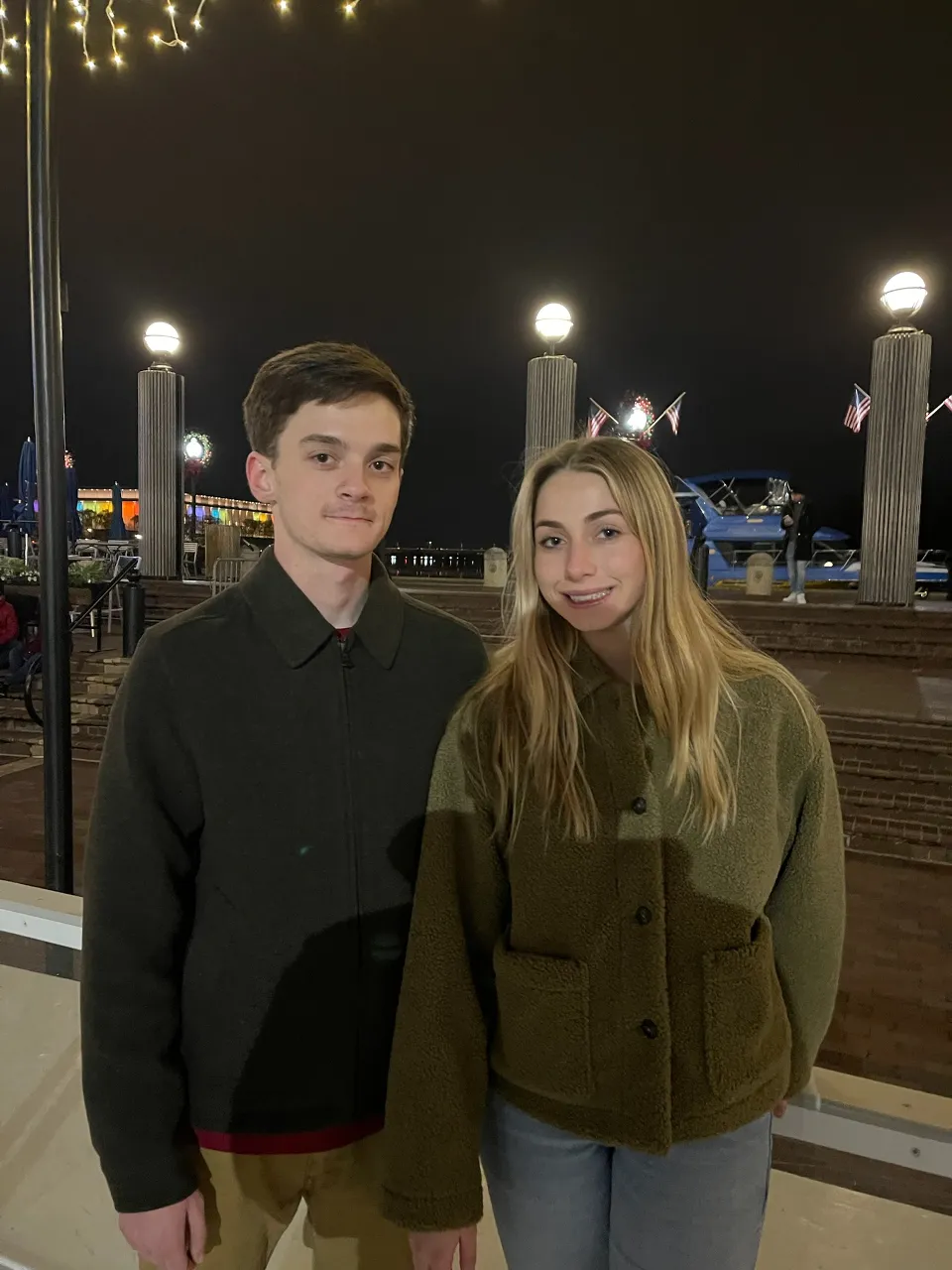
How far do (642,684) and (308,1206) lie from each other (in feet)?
3.48

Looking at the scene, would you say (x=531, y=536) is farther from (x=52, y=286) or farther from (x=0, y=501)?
(x=0, y=501)

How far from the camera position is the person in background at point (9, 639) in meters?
7.37

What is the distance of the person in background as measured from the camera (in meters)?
7.37

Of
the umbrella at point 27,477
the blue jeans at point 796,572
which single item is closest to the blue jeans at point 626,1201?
the blue jeans at point 796,572

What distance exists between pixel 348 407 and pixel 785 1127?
4.73ft

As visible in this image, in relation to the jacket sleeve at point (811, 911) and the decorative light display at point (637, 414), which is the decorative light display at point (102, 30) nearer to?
Answer: the jacket sleeve at point (811, 911)

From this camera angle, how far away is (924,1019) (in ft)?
11.3

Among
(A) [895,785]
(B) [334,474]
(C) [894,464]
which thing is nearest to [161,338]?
(C) [894,464]

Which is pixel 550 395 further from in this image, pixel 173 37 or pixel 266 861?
pixel 266 861

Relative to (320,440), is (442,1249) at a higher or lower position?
lower

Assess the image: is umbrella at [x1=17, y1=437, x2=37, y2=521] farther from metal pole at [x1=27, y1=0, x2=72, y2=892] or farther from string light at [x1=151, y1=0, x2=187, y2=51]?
metal pole at [x1=27, y1=0, x2=72, y2=892]

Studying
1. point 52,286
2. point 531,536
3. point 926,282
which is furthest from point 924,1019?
point 926,282

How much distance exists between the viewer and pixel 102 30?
3.74 m

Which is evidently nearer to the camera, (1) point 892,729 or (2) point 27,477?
(1) point 892,729
